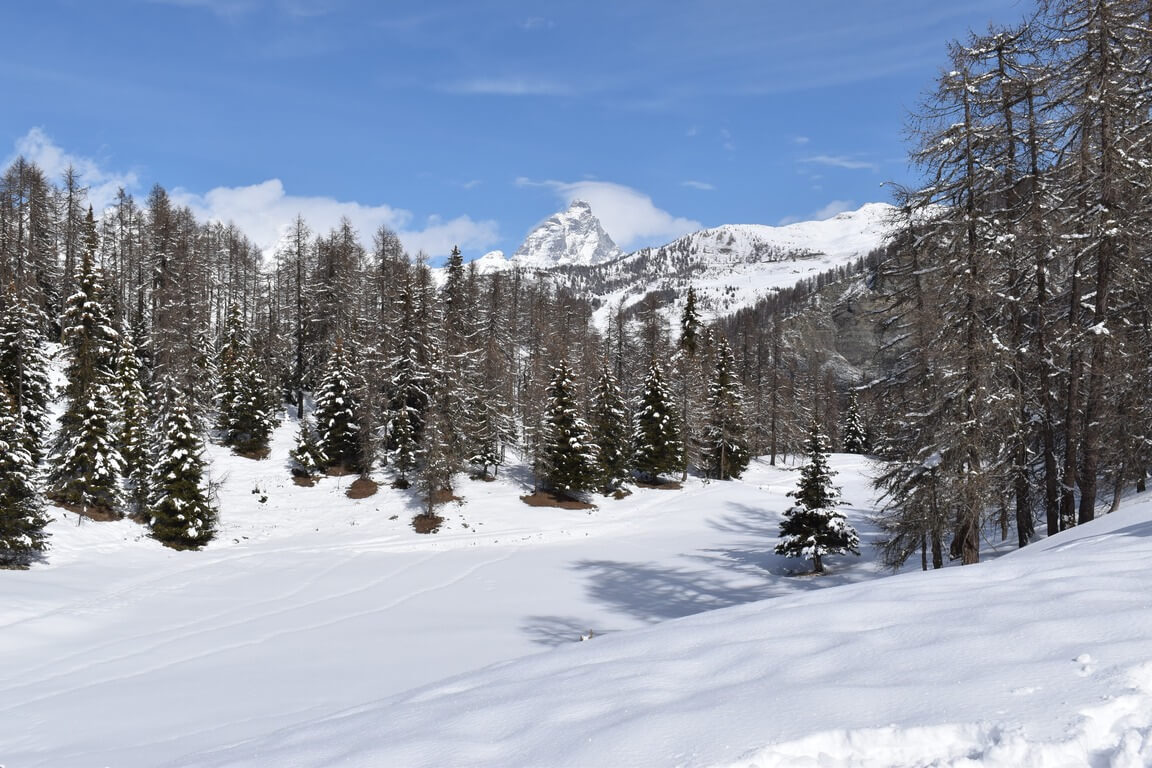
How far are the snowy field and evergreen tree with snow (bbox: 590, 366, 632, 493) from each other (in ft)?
41.4

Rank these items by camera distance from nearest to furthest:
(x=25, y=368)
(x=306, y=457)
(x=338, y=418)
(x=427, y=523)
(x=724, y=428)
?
(x=25, y=368) → (x=427, y=523) → (x=306, y=457) → (x=338, y=418) → (x=724, y=428)

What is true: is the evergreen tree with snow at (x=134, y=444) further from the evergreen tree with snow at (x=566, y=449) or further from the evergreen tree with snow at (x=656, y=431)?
the evergreen tree with snow at (x=656, y=431)

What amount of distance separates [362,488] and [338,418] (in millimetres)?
5705

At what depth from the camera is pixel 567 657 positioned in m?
7.43

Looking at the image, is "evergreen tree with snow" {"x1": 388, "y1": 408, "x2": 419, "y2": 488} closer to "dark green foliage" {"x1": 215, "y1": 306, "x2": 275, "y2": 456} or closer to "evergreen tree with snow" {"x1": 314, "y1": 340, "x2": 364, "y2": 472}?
"evergreen tree with snow" {"x1": 314, "y1": 340, "x2": 364, "y2": 472}

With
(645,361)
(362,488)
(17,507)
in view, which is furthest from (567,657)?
(645,361)

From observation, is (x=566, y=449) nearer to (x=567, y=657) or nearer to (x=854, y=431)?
(x=567, y=657)

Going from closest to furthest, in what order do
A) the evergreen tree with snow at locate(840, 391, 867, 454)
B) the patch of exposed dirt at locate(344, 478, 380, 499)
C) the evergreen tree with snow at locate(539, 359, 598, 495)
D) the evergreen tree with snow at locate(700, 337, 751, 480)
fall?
the patch of exposed dirt at locate(344, 478, 380, 499) < the evergreen tree with snow at locate(539, 359, 598, 495) < the evergreen tree with snow at locate(700, 337, 751, 480) < the evergreen tree with snow at locate(840, 391, 867, 454)

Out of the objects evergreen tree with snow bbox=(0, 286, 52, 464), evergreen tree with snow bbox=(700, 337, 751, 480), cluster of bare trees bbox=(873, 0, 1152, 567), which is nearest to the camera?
cluster of bare trees bbox=(873, 0, 1152, 567)

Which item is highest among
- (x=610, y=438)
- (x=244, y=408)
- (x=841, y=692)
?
(x=244, y=408)

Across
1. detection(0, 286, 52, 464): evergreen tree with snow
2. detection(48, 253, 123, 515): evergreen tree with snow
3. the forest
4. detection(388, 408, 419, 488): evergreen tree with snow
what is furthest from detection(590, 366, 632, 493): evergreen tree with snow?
detection(0, 286, 52, 464): evergreen tree with snow

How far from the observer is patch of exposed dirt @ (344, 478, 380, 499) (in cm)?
4125

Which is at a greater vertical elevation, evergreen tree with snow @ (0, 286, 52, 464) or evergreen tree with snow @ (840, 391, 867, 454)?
evergreen tree with snow @ (0, 286, 52, 464)

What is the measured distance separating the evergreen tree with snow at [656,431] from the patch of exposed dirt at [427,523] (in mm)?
16575
